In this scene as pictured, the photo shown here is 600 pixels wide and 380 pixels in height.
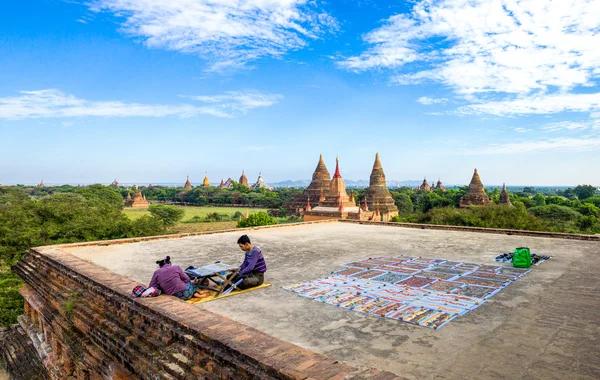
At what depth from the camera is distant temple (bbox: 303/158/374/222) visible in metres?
27.7

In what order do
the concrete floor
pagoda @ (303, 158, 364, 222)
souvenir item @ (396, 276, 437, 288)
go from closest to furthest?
1. the concrete floor
2. souvenir item @ (396, 276, 437, 288)
3. pagoda @ (303, 158, 364, 222)

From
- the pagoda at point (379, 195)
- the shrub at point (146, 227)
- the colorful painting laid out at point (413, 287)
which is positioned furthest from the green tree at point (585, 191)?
the colorful painting laid out at point (413, 287)

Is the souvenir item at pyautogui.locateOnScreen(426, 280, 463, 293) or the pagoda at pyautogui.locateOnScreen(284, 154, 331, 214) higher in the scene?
the pagoda at pyautogui.locateOnScreen(284, 154, 331, 214)

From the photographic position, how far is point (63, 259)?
7.04 metres

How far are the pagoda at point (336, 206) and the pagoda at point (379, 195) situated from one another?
6.36 m

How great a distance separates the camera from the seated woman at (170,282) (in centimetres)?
486

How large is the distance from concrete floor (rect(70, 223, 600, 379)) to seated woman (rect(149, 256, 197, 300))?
0.32 meters

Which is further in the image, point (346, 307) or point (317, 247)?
point (317, 247)

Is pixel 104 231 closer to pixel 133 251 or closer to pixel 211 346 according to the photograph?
pixel 133 251

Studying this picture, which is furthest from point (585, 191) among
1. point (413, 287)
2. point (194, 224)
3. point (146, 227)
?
point (413, 287)

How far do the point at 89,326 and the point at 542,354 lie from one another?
499cm

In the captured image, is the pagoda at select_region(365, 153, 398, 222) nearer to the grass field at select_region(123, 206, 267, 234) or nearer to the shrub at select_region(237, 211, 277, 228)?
the grass field at select_region(123, 206, 267, 234)

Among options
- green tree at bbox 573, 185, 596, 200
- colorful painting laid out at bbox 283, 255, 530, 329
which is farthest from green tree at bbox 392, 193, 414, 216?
green tree at bbox 573, 185, 596, 200

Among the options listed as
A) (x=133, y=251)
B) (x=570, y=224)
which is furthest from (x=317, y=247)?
(x=570, y=224)
